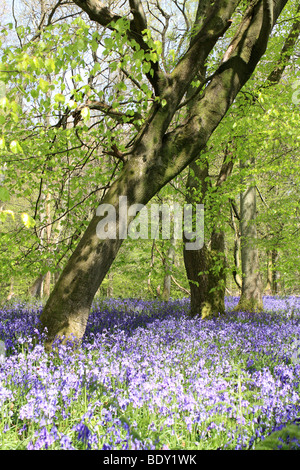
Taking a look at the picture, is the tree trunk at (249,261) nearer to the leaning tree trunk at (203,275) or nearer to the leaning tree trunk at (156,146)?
the leaning tree trunk at (203,275)

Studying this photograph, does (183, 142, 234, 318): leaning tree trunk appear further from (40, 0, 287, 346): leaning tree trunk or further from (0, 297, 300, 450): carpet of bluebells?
(0, 297, 300, 450): carpet of bluebells

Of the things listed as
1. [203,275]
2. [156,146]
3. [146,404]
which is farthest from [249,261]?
[146,404]

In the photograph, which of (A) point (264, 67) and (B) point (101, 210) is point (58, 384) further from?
(A) point (264, 67)

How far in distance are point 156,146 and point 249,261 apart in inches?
250

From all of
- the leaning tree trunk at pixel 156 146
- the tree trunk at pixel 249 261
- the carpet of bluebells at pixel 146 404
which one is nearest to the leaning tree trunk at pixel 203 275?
the tree trunk at pixel 249 261

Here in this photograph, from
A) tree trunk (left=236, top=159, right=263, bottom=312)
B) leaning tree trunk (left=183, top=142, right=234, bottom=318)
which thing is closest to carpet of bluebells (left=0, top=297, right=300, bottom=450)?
leaning tree trunk (left=183, top=142, right=234, bottom=318)

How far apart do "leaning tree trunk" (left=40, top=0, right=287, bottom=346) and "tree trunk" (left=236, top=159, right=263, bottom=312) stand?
195 inches

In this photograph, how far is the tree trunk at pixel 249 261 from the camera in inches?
379

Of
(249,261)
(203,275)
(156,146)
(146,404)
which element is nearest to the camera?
(146,404)

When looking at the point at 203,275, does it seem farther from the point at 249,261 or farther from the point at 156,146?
the point at 156,146

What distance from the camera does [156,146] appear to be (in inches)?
181
